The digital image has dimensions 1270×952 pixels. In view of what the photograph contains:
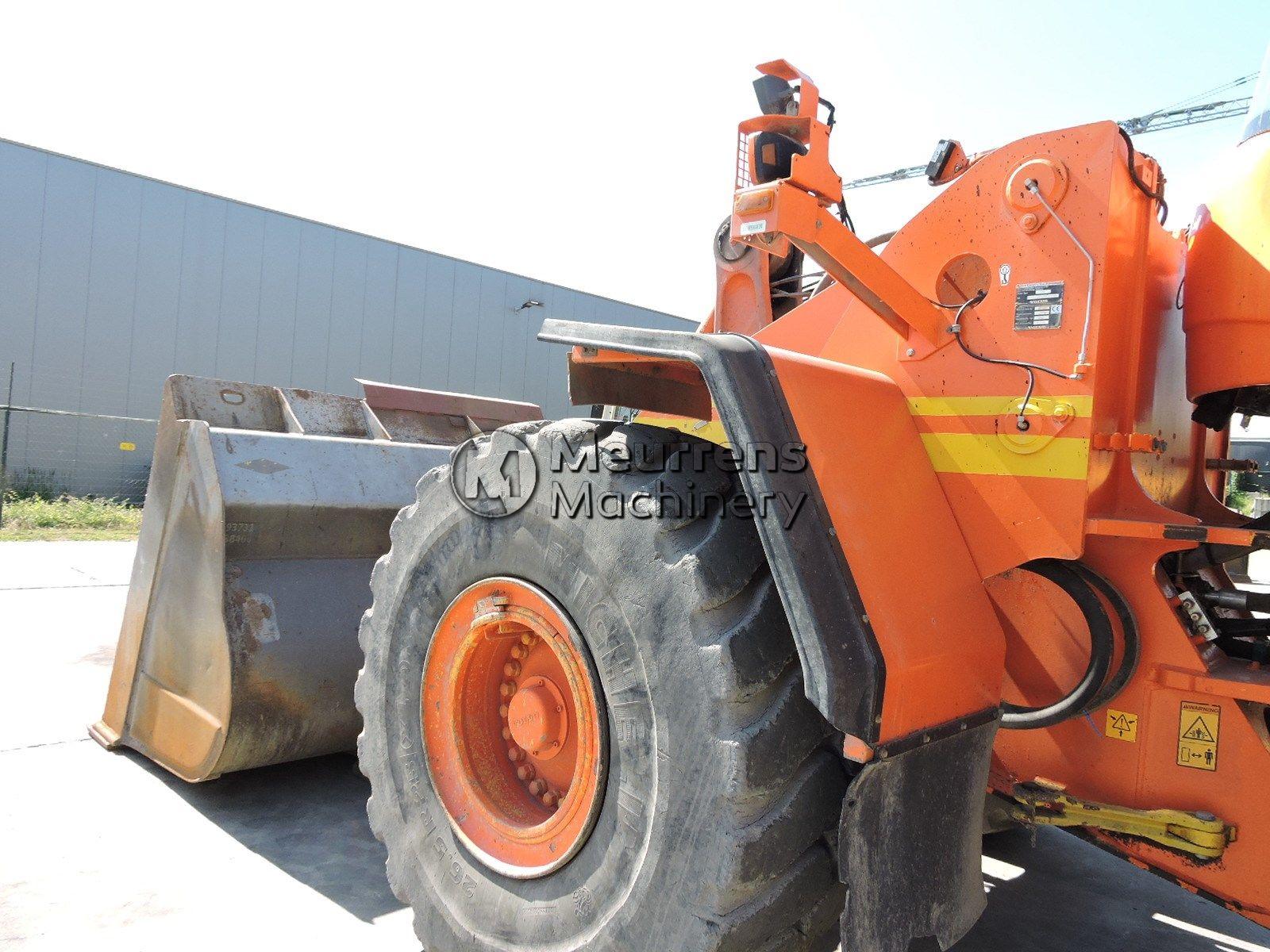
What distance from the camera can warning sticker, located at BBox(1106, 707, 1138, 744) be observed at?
2.06 metres

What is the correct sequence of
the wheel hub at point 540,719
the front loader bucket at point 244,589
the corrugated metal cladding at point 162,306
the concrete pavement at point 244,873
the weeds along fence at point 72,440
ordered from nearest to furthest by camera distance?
the wheel hub at point 540,719 < the concrete pavement at point 244,873 < the front loader bucket at point 244,589 < the weeds along fence at point 72,440 < the corrugated metal cladding at point 162,306

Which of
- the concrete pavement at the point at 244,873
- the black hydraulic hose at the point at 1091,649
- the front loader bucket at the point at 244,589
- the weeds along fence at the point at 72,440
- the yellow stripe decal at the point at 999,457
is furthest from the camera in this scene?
the weeds along fence at the point at 72,440

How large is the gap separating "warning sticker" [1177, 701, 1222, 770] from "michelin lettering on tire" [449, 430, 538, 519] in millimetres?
1567

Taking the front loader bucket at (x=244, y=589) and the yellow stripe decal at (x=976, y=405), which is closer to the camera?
the yellow stripe decal at (x=976, y=405)

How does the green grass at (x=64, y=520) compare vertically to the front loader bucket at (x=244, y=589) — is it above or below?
below

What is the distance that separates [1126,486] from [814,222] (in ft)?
3.09

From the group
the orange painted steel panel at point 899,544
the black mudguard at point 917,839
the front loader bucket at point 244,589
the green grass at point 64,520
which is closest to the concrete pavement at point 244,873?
the front loader bucket at point 244,589

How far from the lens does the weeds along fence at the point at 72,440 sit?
1500cm

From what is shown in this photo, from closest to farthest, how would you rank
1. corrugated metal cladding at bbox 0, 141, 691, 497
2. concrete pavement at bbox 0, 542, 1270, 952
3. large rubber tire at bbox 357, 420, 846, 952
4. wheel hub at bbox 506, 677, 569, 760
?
1. large rubber tire at bbox 357, 420, 846, 952
2. wheel hub at bbox 506, 677, 569, 760
3. concrete pavement at bbox 0, 542, 1270, 952
4. corrugated metal cladding at bbox 0, 141, 691, 497

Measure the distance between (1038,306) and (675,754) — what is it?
1270mm

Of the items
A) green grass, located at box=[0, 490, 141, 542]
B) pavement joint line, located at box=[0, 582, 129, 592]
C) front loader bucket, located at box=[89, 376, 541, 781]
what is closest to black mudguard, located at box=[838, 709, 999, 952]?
front loader bucket, located at box=[89, 376, 541, 781]

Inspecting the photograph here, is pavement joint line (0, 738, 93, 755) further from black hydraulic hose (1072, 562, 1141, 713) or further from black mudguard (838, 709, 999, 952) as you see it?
black hydraulic hose (1072, 562, 1141, 713)

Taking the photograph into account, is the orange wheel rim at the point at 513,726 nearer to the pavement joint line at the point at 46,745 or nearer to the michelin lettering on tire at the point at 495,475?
the michelin lettering on tire at the point at 495,475

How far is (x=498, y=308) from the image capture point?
69.1ft
